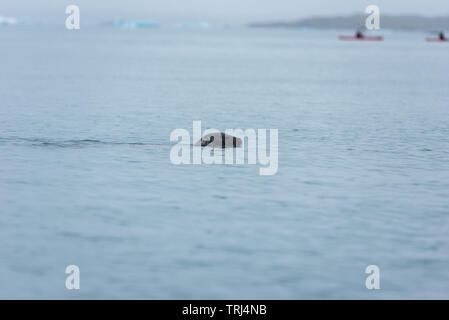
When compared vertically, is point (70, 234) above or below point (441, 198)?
below

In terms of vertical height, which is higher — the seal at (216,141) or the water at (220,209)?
the seal at (216,141)

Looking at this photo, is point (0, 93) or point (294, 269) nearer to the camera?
point (294, 269)

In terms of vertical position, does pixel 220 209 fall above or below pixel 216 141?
below

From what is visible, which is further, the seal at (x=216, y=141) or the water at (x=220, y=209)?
the seal at (x=216, y=141)

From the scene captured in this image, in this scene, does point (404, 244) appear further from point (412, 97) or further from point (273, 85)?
point (273, 85)

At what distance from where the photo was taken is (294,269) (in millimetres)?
15734

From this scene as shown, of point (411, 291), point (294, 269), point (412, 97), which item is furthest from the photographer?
point (412, 97)

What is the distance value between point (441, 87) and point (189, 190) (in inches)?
2085

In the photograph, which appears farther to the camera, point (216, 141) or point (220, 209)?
point (216, 141)

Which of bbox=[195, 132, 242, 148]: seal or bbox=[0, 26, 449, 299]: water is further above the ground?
bbox=[195, 132, 242, 148]: seal

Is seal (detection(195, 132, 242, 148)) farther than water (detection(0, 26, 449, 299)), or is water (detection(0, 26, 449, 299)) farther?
seal (detection(195, 132, 242, 148))

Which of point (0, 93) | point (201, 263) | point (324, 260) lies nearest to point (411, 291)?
point (324, 260)
